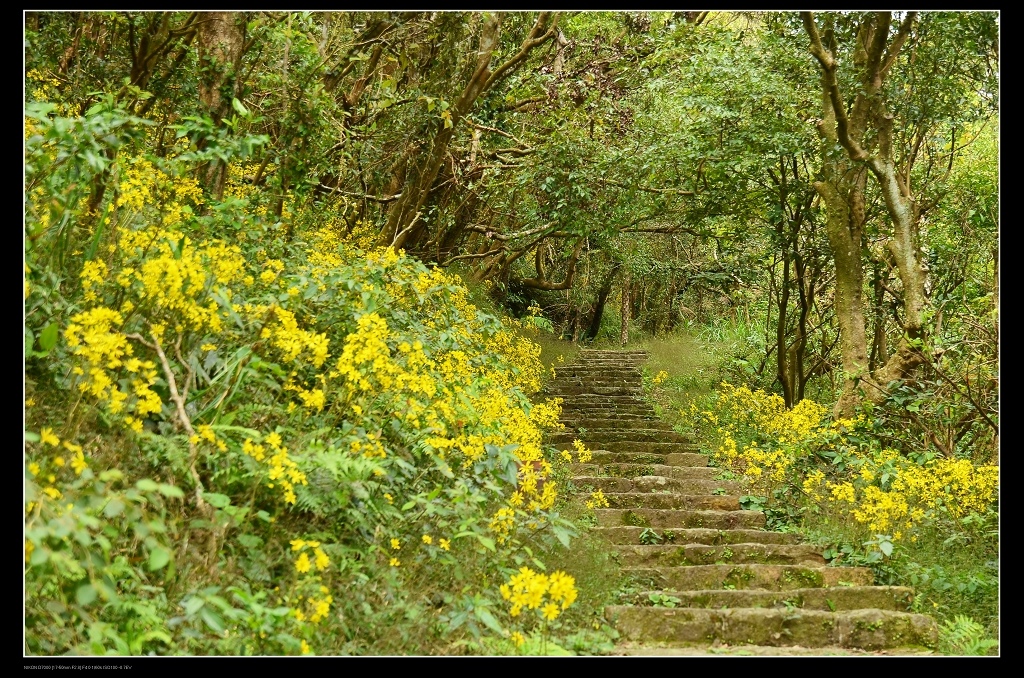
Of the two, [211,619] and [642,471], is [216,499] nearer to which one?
[211,619]

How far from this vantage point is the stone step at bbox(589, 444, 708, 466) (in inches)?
315

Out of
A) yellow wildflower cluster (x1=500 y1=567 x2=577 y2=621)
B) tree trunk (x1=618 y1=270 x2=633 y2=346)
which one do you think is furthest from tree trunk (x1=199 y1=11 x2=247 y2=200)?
tree trunk (x1=618 y1=270 x2=633 y2=346)

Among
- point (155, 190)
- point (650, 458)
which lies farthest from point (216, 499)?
point (650, 458)

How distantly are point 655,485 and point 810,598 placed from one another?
7.47 feet

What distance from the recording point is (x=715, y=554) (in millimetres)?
5641

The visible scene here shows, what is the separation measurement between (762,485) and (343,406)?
4.63 metres

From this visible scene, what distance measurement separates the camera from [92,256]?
10.8 feet

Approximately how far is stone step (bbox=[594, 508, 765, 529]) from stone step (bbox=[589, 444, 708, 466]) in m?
1.57

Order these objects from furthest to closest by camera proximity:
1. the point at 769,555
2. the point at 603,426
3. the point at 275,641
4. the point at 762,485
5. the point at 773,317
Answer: the point at 773,317
the point at 603,426
the point at 762,485
the point at 769,555
the point at 275,641

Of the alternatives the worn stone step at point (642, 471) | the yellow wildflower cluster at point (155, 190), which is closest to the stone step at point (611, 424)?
the worn stone step at point (642, 471)

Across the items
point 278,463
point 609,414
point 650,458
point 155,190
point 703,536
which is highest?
point 155,190

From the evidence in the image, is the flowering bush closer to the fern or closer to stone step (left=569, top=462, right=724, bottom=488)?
the fern
